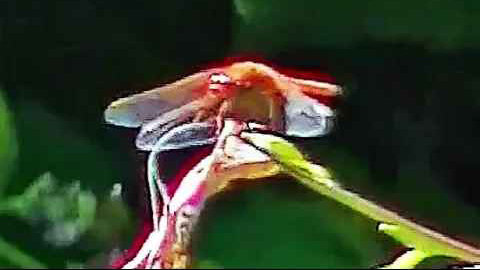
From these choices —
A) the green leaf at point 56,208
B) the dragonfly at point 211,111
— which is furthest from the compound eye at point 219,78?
the green leaf at point 56,208

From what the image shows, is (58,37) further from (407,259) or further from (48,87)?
(407,259)

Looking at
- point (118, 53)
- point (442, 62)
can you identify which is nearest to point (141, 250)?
point (118, 53)

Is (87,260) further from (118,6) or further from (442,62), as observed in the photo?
(442,62)

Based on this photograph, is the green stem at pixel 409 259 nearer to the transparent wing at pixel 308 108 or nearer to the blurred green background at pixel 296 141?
the blurred green background at pixel 296 141

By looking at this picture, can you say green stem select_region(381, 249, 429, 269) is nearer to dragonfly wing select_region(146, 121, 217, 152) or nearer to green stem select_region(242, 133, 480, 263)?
green stem select_region(242, 133, 480, 263)

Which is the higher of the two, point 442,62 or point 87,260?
point 442,62

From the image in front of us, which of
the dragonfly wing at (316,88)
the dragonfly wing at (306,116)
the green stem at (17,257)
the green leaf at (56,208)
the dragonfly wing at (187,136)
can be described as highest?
the dragonfly wing at (316,88)

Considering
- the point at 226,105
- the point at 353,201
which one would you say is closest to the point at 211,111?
the point at 226,105

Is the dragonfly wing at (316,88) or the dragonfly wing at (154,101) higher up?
the dragonfly wing at (316,88)
